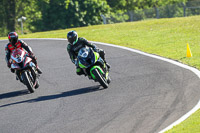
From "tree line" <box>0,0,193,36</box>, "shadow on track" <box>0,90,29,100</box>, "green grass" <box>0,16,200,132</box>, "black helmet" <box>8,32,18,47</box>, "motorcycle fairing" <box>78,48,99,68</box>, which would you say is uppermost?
"black helmet" <box>8,32,18,47</box>

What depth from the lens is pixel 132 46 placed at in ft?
71.1

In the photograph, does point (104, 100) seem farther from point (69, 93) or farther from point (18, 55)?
point (18, 55)

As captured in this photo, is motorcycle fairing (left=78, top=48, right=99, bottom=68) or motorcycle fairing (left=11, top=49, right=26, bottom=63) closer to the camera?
motorcycle fairing (left=78, top=48, right=99, bottom=68)

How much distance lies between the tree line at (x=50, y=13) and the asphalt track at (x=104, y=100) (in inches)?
1552

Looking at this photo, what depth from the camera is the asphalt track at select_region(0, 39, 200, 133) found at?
356 inches

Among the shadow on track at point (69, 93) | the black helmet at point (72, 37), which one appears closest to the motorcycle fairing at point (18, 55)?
the shadow on track at point (69, 93)

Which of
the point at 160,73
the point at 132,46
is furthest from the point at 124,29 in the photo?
the point at 160,73

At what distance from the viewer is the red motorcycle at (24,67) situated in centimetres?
1257

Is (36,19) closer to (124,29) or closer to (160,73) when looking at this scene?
(124,29)

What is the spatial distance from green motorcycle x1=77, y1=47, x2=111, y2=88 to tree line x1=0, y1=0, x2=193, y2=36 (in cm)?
4273

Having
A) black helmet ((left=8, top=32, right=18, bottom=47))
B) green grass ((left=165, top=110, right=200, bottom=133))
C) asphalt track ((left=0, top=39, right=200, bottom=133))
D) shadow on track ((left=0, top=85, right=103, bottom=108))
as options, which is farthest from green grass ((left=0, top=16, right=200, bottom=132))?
green grass ((left=165, top=110, right=200, bottom=133))

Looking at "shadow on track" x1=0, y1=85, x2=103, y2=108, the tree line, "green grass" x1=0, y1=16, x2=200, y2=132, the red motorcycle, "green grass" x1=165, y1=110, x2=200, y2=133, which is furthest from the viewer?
the tree line

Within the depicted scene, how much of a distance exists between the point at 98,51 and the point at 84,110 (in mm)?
2918

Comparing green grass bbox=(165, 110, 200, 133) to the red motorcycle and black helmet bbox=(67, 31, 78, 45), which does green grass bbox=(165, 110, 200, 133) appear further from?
the red motorcycle
